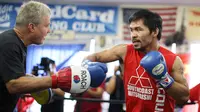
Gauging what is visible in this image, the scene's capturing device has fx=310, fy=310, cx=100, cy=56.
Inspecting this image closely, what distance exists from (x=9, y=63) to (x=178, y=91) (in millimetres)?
947

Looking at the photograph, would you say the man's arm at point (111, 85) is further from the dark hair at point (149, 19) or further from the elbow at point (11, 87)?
the elbow at point (11, 87)

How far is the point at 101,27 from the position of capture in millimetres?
5473

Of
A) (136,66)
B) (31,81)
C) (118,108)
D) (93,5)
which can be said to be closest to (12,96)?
(31,81)

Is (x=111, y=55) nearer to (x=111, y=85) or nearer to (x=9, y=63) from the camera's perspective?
(x=9, y=63)

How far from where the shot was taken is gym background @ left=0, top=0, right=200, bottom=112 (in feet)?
17.2

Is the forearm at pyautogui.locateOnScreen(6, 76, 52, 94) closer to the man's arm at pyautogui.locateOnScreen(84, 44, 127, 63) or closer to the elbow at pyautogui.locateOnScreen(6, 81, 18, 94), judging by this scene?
the elbow at pyautogui.locateOnScreen(6, 81, 18, 94)

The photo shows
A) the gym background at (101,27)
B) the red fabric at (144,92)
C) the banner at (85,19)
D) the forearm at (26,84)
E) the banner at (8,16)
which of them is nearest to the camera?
the forearm at (26,84)

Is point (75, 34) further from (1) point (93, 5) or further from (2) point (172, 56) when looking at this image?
(2) point (172, 56)

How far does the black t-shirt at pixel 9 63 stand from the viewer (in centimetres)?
146

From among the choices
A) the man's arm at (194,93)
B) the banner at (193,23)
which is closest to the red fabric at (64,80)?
the man's arm at (194,93)

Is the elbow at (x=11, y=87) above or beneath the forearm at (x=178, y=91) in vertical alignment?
above

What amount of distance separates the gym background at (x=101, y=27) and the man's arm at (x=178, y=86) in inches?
129

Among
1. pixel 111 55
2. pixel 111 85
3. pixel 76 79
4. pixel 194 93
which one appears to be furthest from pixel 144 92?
pixel 111 85

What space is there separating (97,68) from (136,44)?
354mm
